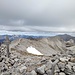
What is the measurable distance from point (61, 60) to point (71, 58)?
1.59 meters

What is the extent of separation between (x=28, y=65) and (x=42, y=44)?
2790cm

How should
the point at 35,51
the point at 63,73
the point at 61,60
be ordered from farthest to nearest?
the point at 35,51 → the point at 61,60 → the point at 63,73

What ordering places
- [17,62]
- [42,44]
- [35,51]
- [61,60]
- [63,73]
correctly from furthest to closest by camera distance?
[42,44] → [35,51] → [17,62] → [61,60] → [63,73]

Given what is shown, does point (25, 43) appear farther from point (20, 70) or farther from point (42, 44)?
point (20, 70)

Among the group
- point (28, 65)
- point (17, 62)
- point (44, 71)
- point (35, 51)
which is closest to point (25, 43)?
point (35, 51)

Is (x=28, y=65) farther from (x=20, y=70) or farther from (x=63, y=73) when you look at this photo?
(x=63, y=73)

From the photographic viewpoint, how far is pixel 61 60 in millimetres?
25516

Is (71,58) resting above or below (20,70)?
above

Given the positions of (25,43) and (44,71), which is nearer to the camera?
(44,71)

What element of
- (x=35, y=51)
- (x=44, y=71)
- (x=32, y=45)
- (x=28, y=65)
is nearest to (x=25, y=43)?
(x=32, y=45)

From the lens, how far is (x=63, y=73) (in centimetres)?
2348

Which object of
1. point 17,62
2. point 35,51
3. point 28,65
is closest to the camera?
point 28,65

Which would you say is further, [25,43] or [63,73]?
[25,43]

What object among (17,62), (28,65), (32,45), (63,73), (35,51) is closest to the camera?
(63,73)
